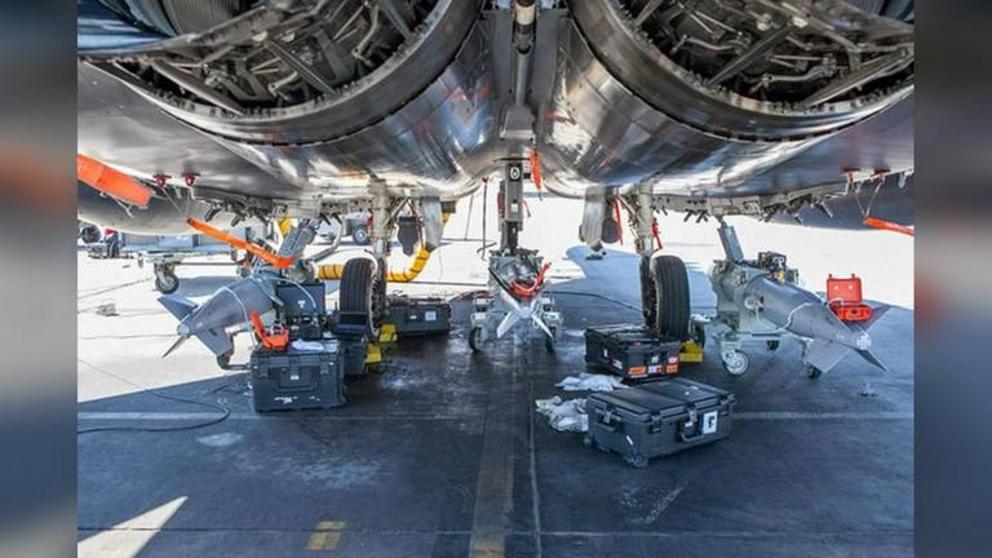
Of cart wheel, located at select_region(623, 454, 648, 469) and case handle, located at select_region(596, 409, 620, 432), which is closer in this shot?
cart wheel, located at select_region(623, 454, 648, 469)

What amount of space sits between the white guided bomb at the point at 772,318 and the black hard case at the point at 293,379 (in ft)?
15.4

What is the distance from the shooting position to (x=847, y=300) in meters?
7.88

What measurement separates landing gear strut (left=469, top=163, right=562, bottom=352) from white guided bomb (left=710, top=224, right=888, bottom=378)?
2.25 meters

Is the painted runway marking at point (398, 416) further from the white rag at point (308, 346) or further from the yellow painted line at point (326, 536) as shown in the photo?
the yellow painted line at point (326, 536)

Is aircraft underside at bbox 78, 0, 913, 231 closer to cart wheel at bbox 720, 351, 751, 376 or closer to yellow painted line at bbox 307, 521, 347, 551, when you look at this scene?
yellow painted line at bbox 307, 521, 347, 551

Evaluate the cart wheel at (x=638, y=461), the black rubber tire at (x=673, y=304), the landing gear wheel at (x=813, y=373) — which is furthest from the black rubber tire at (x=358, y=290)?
the landing gear wheel at (x=813, y=373)

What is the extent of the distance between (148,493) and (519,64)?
391 centimetres

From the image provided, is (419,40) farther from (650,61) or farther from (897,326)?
(897,326)

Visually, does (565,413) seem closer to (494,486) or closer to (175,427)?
(494,486)

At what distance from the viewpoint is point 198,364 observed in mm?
9172

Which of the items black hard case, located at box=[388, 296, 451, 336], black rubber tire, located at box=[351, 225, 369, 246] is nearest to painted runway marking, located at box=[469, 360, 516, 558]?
black hard case, located at box=[388, 296, 451, 336]

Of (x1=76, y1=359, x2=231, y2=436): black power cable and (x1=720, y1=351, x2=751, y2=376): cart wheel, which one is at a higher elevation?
(x1=720, y1=351, x2=751, y2=376): cart wheel

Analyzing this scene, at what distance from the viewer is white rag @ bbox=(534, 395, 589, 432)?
6.27 m
